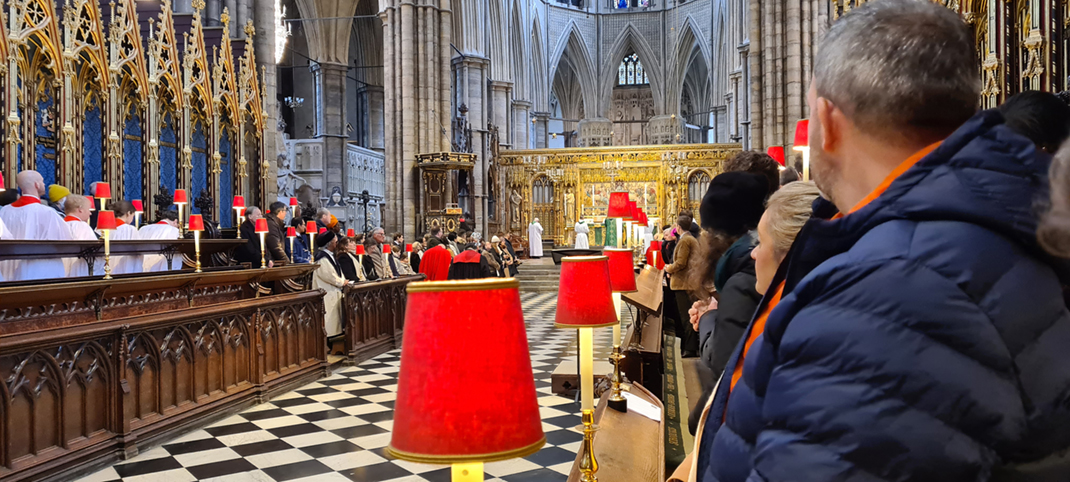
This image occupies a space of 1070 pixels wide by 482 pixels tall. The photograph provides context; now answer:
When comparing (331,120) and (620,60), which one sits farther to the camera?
(620,60)

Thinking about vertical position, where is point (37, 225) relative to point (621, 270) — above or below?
above

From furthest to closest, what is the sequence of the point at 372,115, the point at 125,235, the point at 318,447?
the point at 372,115 < the point at 125,235 < the point at 318,447

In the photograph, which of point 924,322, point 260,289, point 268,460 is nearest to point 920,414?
point 924,322

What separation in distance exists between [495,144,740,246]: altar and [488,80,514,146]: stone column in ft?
14.9

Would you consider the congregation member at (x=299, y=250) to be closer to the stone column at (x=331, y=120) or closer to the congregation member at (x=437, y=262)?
the congregation member at (x=437, y=262)

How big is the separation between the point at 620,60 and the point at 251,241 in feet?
123

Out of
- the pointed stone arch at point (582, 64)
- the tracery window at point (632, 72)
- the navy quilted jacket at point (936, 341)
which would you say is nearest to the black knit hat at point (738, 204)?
the navy quilted jacket at point (936, 341)

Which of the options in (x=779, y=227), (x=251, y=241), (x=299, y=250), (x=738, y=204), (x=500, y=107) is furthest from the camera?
(x=500, y=107)

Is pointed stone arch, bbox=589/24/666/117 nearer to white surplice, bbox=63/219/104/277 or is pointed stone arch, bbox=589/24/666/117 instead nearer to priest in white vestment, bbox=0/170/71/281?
white surplice, bbox=63/219/104/277

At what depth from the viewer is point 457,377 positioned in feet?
3.80

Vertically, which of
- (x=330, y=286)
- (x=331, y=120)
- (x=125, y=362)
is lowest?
(x=125, y=362)

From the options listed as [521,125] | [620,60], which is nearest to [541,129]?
[521,125]

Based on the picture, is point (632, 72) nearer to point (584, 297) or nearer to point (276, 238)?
Answer: point (276, 238)

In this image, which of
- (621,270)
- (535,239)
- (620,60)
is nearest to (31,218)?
(621,270)
